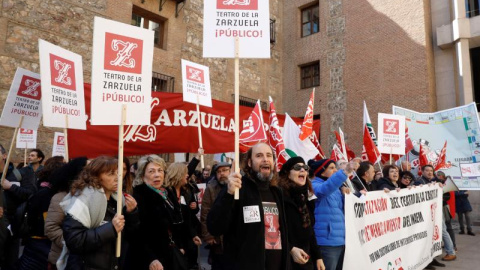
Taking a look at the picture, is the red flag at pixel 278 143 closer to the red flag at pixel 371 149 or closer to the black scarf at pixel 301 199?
the black scarf at pixel 301 199

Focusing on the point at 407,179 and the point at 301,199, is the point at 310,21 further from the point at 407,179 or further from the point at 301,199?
the point at 301,199

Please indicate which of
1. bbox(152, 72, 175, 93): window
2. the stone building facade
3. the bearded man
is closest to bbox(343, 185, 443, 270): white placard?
the bearded man

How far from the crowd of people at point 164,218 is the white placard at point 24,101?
87 centimetres

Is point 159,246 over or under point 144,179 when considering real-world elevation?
under

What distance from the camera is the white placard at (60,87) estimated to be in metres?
4.29

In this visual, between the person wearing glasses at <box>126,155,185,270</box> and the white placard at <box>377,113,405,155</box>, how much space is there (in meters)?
5.55

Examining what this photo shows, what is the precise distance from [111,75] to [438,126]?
9.32m

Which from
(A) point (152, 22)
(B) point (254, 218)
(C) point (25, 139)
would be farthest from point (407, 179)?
(A) point (152, 22)

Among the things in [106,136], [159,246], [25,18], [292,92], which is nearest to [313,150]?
[106,136]

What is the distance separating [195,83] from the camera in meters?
6.32

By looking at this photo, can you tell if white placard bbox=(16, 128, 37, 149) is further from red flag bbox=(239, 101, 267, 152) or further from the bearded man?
the bearded man

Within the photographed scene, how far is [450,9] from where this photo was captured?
13.9 meters

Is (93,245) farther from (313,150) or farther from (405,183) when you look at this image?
(405,183)

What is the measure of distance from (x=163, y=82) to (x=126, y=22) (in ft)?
7.80
